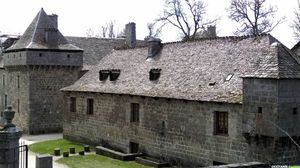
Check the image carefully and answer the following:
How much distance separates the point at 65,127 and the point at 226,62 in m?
14.4

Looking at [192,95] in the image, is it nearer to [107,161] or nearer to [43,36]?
[107,161]

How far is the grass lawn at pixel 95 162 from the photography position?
72.1 feet

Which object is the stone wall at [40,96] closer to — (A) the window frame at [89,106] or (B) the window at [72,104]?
(B) the window at [72,104]

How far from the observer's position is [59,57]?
3659cm

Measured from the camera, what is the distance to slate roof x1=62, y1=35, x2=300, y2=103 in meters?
18.3

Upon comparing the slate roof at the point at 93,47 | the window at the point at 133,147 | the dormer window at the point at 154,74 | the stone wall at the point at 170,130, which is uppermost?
the slate roof at the point at 93,47

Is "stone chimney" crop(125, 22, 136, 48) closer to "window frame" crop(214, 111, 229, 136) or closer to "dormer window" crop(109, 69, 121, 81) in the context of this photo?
"dormer window" crop(109, 69, 121, 81)

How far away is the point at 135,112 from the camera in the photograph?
25.2 m

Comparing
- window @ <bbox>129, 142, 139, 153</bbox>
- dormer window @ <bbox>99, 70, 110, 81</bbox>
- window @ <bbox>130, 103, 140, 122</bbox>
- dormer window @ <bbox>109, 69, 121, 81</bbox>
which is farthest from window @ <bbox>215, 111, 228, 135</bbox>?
dormer window @ <bbox>99, 70, 110, 81</bbox>

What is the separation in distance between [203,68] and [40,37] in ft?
59.7

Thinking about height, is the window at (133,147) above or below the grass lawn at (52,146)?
above

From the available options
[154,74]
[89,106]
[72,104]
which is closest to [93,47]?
[72,104]

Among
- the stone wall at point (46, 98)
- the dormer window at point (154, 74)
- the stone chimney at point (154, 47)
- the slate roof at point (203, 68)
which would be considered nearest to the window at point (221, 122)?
the slate roof at point (203, 68)

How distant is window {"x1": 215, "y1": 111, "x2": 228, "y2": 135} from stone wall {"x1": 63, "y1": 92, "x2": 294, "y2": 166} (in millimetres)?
215
